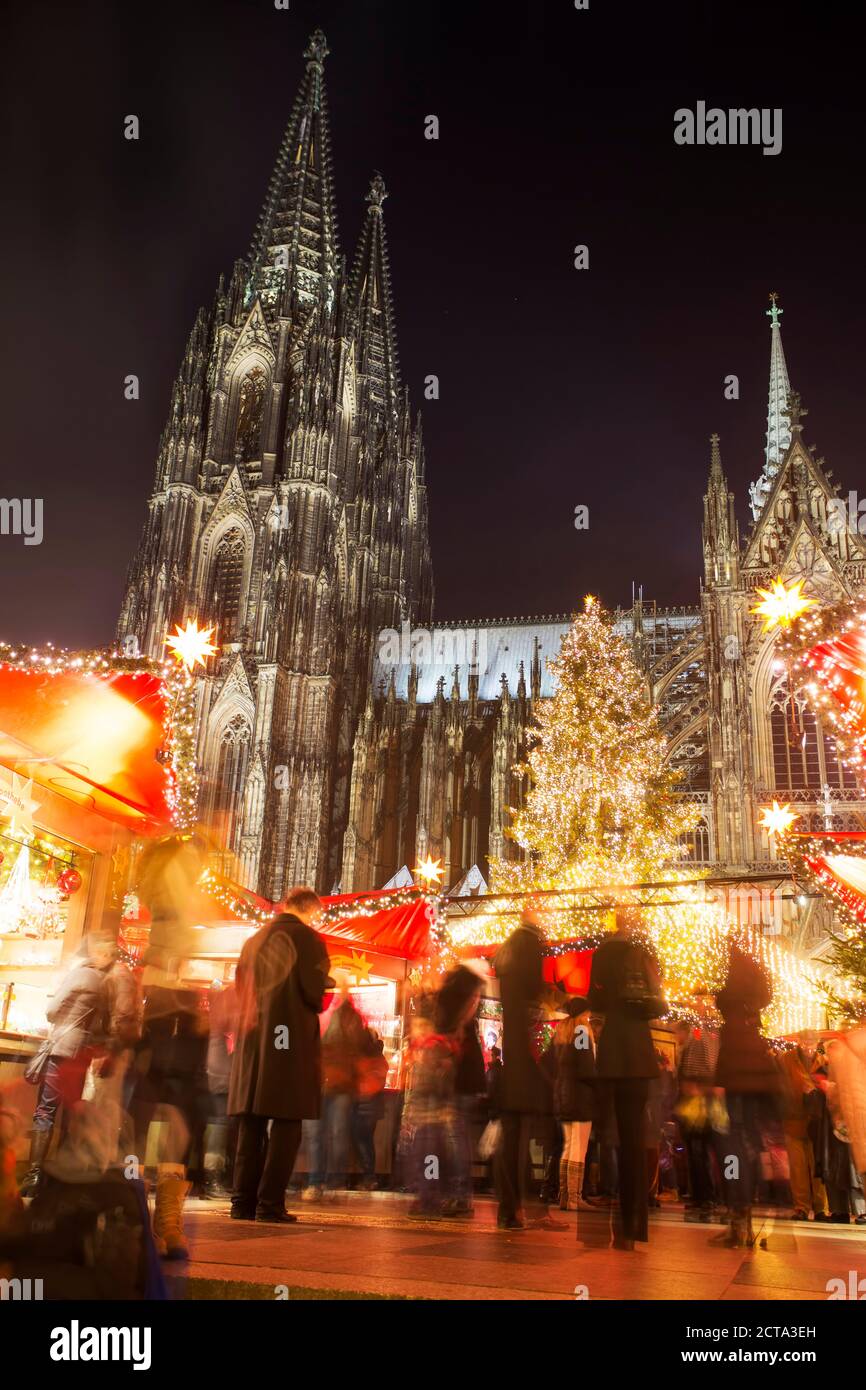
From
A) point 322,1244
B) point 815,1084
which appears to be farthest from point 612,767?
point 322,1244

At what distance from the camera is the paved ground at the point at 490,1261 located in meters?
3.73

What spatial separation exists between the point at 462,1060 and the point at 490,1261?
246 cm

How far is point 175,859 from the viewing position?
5.82 metres

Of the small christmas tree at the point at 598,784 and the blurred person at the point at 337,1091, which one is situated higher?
the small christmas tree at the point at 598,784

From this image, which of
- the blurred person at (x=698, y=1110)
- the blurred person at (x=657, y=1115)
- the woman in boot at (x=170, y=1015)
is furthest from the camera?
the blurred person at (x=698, y=1110)

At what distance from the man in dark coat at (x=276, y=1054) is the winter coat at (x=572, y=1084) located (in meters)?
2.22

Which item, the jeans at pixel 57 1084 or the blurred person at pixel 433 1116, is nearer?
the jeans at pixel 57 1084

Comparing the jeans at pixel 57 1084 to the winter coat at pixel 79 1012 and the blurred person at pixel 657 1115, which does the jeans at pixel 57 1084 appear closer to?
the winter coat at pixel 79 1012

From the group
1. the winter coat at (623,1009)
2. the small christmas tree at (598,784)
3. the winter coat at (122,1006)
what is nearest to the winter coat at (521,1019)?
the winter coat at (623,1009)

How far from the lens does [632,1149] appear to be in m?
5.38

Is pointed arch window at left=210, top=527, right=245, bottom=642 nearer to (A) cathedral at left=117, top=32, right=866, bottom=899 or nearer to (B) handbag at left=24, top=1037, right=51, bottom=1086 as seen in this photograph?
(A) cathedral at left=117, top=32, right=866, bottom=899

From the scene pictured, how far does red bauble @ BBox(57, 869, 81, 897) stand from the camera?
906 centimetres

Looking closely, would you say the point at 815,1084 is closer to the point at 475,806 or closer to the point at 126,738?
the point at 126,738

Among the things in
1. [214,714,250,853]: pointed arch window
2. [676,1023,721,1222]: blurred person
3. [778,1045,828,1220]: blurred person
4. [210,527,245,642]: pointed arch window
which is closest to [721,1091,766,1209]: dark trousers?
[676,1023,721,1222]: blurred person
